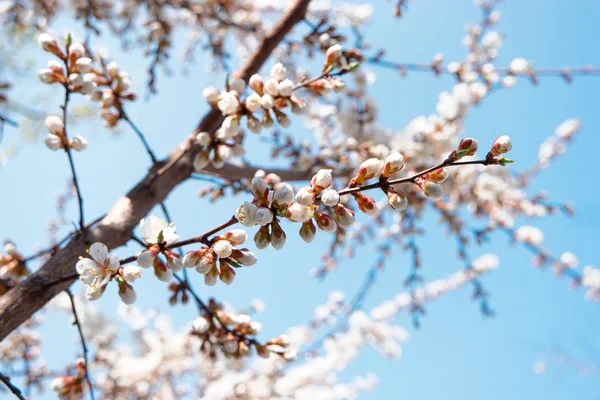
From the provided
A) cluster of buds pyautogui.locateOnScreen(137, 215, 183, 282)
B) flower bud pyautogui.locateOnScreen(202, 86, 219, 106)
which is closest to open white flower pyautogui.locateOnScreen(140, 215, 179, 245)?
cluster of buds pyautogui.locateOnScreen(137, 215, 183, 282)

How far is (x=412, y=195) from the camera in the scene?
2580mm

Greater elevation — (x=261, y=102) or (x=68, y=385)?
(x=261, y=102)

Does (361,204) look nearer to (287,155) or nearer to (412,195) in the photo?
(412,195)

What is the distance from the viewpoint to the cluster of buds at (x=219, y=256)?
0.94 m

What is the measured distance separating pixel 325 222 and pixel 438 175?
11.5 inches

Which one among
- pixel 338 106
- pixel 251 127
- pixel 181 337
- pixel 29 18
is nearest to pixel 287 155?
pixel 338 106

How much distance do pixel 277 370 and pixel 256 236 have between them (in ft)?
18.1

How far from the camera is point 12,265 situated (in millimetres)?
Answer: 1559

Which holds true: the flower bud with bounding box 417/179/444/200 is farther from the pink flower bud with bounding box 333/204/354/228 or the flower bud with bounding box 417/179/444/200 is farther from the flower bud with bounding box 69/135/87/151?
the flower bud with bounding box 69/135/87/151

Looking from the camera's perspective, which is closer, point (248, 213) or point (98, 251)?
point (248, 213)

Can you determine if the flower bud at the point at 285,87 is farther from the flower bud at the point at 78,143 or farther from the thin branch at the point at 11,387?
the thin branch at the point at 11,387

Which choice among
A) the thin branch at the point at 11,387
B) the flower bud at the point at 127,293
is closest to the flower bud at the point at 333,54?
the flower bud at the point at 127,293

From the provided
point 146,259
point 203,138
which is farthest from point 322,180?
point 203,138

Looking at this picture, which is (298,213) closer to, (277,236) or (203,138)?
(277,236)
